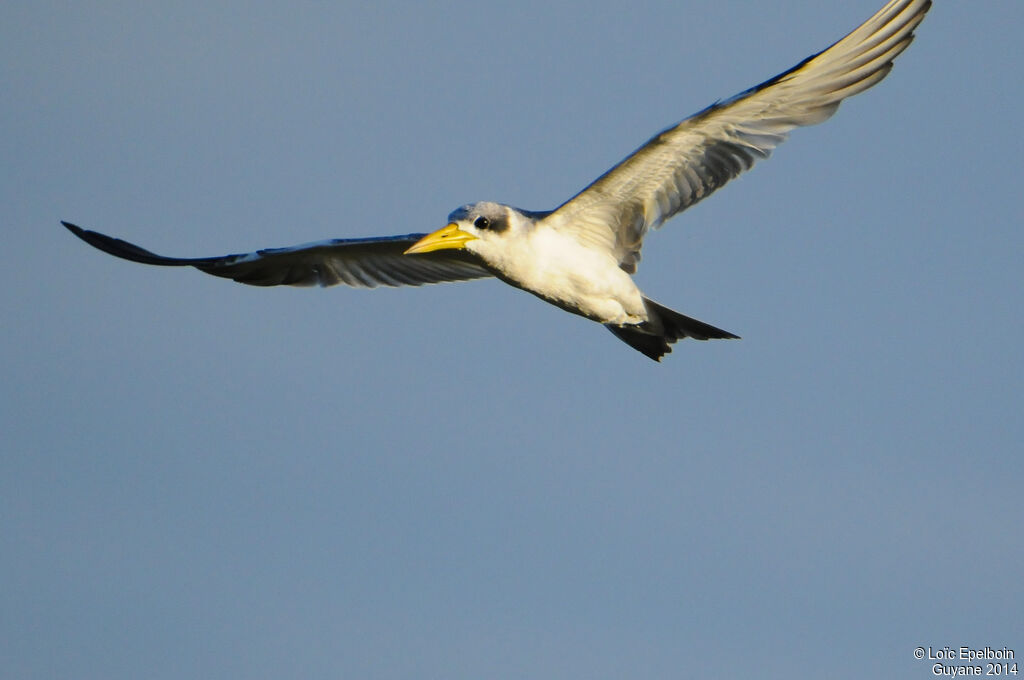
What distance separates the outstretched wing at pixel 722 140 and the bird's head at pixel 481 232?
663 mm

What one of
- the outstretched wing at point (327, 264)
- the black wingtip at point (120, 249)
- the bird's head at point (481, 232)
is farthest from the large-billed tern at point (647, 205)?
the black wingtip at point (120, 249)

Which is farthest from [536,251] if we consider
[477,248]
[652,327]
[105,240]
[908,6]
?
[105,240]

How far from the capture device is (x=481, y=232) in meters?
14.8

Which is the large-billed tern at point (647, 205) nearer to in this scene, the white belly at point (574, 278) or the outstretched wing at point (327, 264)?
the white belly at point (574, 278)

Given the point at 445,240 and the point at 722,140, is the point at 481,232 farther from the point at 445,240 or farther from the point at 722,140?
the point at 722,140

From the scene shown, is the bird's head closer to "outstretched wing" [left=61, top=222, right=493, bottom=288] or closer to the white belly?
the white belly

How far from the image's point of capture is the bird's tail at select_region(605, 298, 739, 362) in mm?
15867

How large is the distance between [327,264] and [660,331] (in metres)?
5.02

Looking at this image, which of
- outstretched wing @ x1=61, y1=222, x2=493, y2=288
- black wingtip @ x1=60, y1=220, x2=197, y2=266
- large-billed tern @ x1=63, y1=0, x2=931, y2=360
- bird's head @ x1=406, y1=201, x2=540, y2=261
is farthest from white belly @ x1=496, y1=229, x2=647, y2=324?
black wingtip @ x1=60, y1=220, x2=197, y2=266

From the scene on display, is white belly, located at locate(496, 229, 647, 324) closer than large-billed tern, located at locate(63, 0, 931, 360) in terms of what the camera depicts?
No

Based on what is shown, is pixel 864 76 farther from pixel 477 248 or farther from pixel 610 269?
pixel 477 248

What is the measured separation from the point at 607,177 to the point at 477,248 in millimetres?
1709

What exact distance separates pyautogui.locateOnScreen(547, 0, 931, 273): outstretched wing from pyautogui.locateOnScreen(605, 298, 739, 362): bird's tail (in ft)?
2.15

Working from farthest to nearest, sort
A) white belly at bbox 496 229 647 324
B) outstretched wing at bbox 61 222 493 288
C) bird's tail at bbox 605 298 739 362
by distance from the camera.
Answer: outstretched wing at bbox 61 222 493 288 < bird's tail at bbox 605 298 739 362 < white belly at bbox 496 229 647 324
